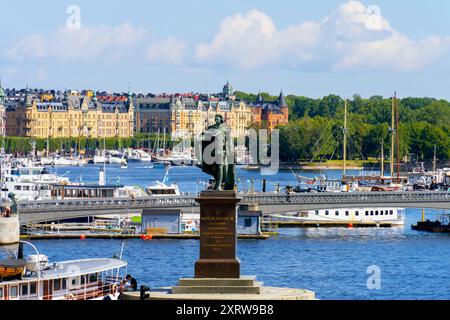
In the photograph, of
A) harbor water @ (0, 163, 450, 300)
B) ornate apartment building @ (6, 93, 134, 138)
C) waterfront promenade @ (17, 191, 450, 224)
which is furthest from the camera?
ornate apartment building @ (6, 93, 134, 138)

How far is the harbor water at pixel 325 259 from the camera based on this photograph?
103ft

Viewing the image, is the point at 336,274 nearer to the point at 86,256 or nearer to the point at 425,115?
the point at 86,256

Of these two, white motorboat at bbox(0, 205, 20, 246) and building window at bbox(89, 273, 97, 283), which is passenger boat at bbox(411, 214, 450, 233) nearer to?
white motorboat at bbox(0, 205, 20, 246)

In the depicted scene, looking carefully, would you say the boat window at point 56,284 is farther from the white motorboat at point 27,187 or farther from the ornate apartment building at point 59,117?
the ornate apartment building at point 59,117

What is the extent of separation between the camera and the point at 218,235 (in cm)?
1869

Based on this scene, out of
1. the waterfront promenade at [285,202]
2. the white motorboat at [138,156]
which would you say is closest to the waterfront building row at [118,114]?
the white motorboat at [138,156]

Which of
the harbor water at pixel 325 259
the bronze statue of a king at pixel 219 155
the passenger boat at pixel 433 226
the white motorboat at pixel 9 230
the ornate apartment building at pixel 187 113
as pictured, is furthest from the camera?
the ornate apartment building at pixel 187 113

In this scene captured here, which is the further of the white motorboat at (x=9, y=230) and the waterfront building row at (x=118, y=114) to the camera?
the waterfront building row at (x=118, y=114)

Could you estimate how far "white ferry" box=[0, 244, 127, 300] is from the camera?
66.8ft

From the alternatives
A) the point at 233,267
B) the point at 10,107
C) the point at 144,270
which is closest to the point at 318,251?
the point at 144,270

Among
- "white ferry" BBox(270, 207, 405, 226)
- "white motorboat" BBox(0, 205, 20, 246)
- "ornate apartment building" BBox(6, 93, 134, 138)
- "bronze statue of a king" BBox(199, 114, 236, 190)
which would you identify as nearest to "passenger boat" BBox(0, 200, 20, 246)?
"white motorboat" BBox(0, 205, 20, 246)

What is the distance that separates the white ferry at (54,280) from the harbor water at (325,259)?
7.20 meters

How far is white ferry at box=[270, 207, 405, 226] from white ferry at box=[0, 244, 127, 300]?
30.9 meters
